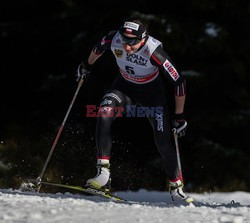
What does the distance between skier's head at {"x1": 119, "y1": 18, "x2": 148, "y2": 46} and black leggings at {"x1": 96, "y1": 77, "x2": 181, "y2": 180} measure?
0.72m

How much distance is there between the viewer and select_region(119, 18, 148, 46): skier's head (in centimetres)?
685

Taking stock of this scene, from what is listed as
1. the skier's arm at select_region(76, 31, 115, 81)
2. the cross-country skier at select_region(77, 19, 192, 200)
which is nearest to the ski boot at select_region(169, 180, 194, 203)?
the cross-country skier at select_region(77, 19, 192, 200)

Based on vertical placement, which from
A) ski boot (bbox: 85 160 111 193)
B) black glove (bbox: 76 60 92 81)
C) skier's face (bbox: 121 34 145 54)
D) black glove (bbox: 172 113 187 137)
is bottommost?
ski boot (bbox: 85 160 111 193)

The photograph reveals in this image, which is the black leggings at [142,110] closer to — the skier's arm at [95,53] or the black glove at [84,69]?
the skier's arm at [95,53]

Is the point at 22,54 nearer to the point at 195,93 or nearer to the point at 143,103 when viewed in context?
the point at 195,93

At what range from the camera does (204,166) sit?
1277 centimetres

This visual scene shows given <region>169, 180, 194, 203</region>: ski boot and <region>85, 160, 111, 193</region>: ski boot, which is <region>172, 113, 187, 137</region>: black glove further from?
<region>85, 160, 111, 193</region>: ski boot

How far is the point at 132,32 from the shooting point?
6.84 metres

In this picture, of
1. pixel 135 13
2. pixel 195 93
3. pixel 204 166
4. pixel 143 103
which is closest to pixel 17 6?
pixel 135 13

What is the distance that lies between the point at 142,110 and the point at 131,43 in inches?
36.2

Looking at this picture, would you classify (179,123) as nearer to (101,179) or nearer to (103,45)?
(101,179)

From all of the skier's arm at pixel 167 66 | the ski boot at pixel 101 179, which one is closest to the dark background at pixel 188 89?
the ski boot at pixel 101 179

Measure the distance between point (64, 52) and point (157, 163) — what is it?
3948 mm

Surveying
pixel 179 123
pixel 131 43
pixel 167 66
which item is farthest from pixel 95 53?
pixel 179 123
